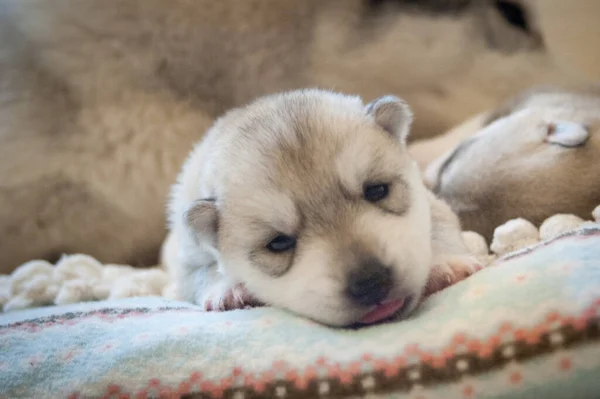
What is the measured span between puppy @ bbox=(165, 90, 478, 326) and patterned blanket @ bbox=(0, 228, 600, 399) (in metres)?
0.08

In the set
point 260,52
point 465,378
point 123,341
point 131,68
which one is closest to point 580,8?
point 260,52

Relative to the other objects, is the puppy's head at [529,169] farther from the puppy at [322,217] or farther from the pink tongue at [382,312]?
the pink tongue at [382,312]

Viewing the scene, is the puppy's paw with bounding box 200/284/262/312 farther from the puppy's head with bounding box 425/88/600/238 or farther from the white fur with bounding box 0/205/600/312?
A: the puppy's head with bounding box 425/88/600/238

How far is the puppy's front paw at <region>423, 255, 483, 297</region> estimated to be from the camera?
1.31 meters

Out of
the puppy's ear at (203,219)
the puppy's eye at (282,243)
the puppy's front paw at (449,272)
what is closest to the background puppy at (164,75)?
the puppy's ear at (203,219)

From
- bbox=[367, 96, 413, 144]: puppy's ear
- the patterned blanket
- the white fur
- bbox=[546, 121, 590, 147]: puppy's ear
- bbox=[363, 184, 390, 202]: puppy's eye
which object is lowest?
the white fur

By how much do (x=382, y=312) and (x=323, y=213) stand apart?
0.24m

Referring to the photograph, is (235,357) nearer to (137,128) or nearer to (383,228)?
(383,228)

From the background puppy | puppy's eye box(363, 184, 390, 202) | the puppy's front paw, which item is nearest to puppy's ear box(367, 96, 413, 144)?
puppy's eye box(363, 184, 390, 202)

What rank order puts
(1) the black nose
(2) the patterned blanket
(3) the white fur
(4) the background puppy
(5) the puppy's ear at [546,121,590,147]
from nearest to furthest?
(2) the patterned blanket
(1) the black nose
(3) the white fur
(5) the puppy's ear at [546,121,590,147]
(4) the background puppy

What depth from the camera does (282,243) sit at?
4.22ft

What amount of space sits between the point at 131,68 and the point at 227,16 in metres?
0.45

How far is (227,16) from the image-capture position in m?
2.36

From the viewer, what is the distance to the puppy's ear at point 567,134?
164 centimetres
